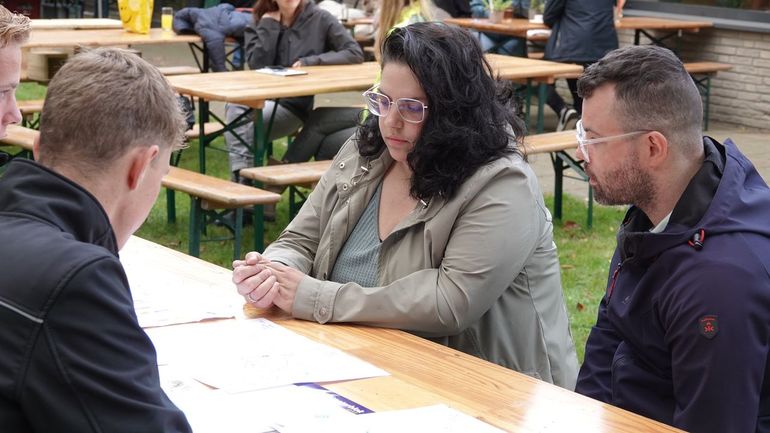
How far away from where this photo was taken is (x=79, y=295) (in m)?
1.51

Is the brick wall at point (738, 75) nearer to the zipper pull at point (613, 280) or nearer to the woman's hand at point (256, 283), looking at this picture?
the zipper pull at point (613, 280)

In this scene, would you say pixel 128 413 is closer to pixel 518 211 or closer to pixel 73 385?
pixel 73 385

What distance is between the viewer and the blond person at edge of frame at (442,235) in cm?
292

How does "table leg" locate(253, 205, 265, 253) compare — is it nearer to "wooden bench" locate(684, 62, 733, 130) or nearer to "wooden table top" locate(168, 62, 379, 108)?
"wooden table top" locate(168, 62, 379, 108)

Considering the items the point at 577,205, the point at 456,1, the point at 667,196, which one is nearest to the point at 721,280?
the point at 667,196

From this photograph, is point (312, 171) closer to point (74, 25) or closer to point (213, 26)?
point (213, 26)

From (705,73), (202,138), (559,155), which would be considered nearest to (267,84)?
(202,138)

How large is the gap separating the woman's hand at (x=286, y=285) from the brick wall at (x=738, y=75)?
888 centimetres

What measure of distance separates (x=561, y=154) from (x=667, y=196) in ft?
16.0

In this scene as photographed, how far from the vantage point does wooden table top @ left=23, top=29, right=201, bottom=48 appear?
8578mm

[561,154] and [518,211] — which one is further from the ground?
[518,211]

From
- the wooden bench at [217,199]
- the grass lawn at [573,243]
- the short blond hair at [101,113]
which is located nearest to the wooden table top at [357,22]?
the grass lawn at [573,243]

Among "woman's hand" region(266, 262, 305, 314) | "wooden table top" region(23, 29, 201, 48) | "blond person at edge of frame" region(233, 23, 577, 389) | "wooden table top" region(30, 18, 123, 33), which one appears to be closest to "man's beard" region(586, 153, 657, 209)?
"blond person at edge of frame" region(233, 23, 577, 389)

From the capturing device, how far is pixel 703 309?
2344 millimetres
